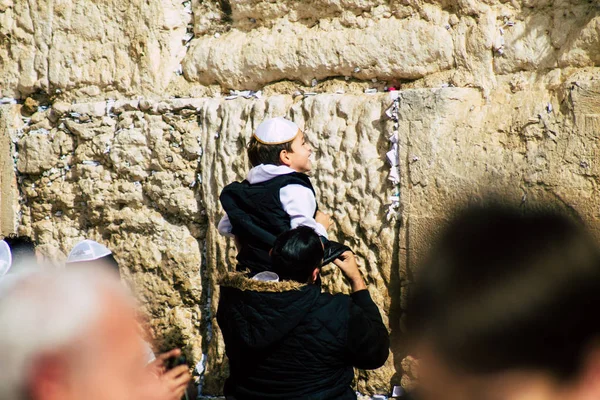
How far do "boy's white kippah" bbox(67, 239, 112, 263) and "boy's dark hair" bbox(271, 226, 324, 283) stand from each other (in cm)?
77

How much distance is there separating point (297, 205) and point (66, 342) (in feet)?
6.11

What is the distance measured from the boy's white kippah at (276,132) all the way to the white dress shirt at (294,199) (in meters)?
0.13

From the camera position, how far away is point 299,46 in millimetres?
3811

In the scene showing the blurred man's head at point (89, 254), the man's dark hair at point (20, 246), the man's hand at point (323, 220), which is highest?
the man's hand at point (323, 220)

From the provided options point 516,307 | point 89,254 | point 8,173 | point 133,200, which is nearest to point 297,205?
point 89,254

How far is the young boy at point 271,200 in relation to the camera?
3006mm

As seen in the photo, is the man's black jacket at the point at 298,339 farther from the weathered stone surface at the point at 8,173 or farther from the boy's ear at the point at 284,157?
the weathered stone surface at the point at 8,173

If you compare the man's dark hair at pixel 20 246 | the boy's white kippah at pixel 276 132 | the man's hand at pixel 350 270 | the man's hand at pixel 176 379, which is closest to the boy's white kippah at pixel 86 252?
the man's dark hair at pixel 20 246

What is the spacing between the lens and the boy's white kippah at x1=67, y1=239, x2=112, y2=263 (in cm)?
289

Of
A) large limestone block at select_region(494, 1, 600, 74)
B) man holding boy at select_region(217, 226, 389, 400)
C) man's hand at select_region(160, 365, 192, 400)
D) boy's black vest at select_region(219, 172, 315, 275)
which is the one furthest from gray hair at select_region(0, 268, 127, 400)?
large limestone block at select_region(494, 1, 600, 74)

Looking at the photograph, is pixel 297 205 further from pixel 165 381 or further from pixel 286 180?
pixel 165 381

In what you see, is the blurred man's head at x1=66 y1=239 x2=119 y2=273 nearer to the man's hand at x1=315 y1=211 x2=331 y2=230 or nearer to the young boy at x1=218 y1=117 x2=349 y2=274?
the young boy at x1=218 y1=117 x2=349 y2=274

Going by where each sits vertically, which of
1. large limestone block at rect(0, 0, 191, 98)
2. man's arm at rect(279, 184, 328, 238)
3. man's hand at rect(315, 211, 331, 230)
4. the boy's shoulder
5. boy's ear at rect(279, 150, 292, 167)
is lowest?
man's hand at rect(315, 211, 331, 230)

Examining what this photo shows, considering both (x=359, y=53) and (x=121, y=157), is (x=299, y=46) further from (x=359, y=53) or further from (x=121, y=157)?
(x=121, y=157)
